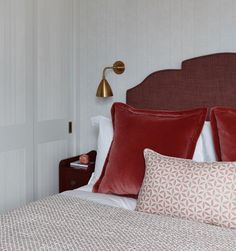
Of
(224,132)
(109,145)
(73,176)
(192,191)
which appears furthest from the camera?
(73,176)

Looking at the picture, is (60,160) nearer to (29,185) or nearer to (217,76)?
(29,185)

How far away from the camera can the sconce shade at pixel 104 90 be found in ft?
9.70

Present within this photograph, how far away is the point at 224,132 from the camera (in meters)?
2.15

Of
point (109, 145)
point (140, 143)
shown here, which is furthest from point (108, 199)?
point (109, 145)

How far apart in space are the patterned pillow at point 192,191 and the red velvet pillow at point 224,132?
277mm

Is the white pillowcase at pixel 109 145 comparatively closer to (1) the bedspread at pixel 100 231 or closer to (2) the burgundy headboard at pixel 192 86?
(2) the burgundy headboard at pixel 192 86

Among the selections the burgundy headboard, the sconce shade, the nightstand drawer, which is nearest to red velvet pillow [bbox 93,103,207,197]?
the burgundy headboard

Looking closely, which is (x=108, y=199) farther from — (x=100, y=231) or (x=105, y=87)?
(x=105, y=87)

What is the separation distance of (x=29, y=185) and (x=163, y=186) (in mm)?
1458

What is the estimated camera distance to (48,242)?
1.46m

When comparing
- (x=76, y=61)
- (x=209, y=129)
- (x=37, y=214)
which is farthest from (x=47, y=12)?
(x=37, y=214)

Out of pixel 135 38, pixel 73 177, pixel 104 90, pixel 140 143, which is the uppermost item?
pixel 135 38

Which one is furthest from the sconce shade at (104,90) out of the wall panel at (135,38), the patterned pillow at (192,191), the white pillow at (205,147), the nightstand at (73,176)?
the patterned pillow at (192,191)

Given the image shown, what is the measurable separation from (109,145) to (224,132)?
0.76 metres
